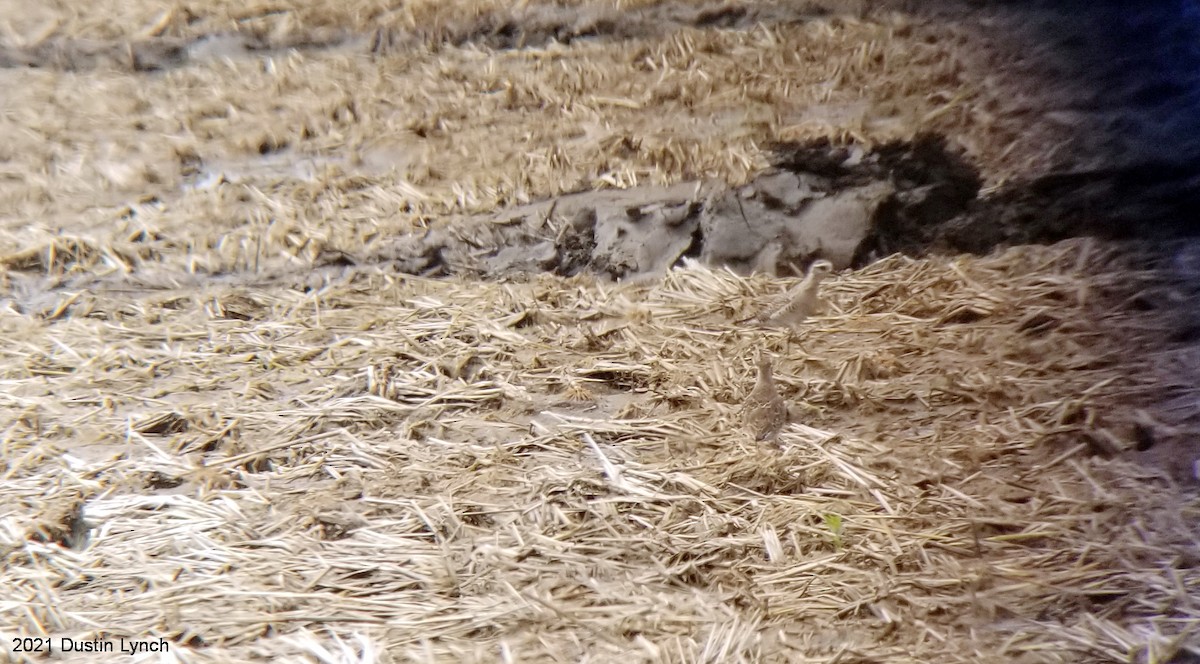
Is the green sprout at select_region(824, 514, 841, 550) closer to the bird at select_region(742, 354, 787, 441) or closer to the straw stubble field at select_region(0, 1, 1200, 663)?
the straw stubble field at select_region(0, 1, 1200, 663)

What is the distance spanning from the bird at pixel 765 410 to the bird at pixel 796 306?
45cm

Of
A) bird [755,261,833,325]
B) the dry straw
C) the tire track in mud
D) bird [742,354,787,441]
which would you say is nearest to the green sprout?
the dry straw

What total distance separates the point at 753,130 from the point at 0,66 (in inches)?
174

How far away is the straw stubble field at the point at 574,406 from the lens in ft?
5.94

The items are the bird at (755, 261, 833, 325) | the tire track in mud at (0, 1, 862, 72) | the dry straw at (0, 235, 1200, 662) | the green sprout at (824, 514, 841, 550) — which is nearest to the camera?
the dry straw at (0, 235, 1200, 662)

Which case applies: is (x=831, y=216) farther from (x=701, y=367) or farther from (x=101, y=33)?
(x=101, y=33)

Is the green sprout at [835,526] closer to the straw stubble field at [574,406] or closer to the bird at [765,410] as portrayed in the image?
the straw stubble field at [574,406]

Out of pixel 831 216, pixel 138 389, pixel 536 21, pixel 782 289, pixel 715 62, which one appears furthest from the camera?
pixel 536 21

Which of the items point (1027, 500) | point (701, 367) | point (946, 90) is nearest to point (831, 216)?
point (946, 90)

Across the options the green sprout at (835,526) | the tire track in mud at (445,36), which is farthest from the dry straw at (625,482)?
the tire track in mud at (445,36)

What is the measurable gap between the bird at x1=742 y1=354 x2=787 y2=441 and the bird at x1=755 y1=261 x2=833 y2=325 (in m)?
0.45

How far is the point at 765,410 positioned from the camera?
2.34m

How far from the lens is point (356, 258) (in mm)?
3580

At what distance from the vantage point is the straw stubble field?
5.94ft
